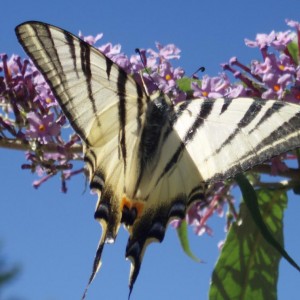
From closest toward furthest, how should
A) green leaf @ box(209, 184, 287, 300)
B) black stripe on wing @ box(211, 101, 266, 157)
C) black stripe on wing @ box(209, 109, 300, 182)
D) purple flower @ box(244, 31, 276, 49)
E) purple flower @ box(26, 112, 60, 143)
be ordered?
1. black stripe on wing @ box(209, 109, 300, 182)
2. black stripe on wing @ box(211, 101, 266, 157)
3. purple flower @ box(26, 112, 60, 143)
4. purple flower @ box(244, 31, 276, 49)
5. green leaf @ box(209, 184, 287, 300)

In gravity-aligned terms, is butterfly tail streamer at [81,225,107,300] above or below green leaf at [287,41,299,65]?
below

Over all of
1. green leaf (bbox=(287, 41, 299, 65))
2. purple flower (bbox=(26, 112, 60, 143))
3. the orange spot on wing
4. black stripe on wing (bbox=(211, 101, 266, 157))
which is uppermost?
green leaf (bbox=(287, 41, 299, 65))

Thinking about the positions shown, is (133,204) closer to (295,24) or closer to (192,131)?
(192,131)

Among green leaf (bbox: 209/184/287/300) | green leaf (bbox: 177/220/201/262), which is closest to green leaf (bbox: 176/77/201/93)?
green leaf (bbox: 209/184/287/300)

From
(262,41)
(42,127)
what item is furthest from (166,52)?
(42,127)

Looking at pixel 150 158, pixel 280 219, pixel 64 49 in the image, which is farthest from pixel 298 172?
pixel 64 49

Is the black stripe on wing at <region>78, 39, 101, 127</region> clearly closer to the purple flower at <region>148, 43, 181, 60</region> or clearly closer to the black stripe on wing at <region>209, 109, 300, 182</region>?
the purple flower at <region>148, 43, 181, 60</region>

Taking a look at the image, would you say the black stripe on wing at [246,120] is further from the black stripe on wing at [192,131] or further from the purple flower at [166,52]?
the purple flower at [166,52]
